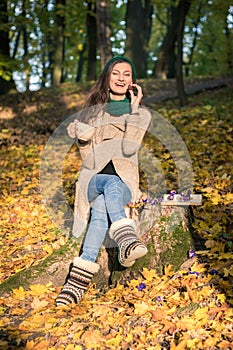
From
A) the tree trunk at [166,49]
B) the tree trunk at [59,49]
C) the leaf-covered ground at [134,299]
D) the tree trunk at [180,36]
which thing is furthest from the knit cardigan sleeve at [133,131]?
the tree trunk at [59,49]

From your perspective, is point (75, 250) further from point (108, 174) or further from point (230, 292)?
point (230, 292)

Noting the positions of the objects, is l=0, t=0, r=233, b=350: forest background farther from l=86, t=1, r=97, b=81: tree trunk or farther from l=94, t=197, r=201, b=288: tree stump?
l=86, t=1, r=97, b=81: tree trunk

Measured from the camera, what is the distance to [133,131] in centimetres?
411

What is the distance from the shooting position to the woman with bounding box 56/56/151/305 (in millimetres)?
3834

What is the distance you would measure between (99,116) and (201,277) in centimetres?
178

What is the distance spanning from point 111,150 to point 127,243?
1033 mm

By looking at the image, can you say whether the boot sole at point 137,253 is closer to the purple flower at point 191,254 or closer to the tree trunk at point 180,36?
the purple flower at point 191,254

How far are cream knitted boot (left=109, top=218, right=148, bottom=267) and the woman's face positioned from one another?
1326mm

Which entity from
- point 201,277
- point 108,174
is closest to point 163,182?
point 108,174

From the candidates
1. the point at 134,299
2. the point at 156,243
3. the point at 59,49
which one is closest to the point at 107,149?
the point at 156,243

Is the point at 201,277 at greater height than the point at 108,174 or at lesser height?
lesser

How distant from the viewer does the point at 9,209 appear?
614cm

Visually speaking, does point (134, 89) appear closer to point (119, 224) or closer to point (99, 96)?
point (99, 96)

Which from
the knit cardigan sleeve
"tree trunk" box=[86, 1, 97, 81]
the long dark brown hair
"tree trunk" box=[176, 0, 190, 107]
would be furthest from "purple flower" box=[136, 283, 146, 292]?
"tree trunk" box=[86, 1, 97, 81]
